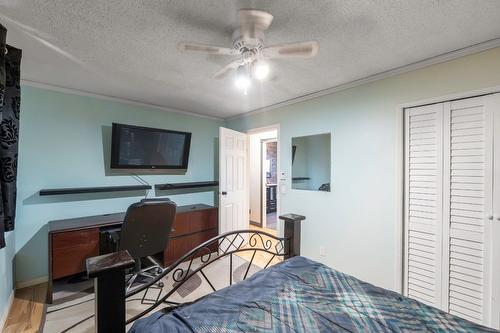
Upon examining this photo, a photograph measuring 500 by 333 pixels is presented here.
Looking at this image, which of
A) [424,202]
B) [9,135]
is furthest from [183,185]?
[424,202]

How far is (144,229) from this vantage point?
235cm

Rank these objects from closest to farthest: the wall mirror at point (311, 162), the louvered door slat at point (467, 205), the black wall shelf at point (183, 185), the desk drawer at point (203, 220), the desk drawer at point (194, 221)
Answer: the louvered door slat at point (467, 205), the wall mirror at point (311, 162), the desk drawer at point (194, 221), the desk drawer at point (203, 220), the black wall shelf at point (183, 185)

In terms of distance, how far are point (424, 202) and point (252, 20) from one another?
2103 mm

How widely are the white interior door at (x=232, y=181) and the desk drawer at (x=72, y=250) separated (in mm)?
1591

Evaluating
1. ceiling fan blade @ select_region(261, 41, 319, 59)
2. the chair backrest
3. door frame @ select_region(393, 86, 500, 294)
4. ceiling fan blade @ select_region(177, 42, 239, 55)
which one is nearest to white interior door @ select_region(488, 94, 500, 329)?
door frame @ select_region(393, 86, 500, 294)

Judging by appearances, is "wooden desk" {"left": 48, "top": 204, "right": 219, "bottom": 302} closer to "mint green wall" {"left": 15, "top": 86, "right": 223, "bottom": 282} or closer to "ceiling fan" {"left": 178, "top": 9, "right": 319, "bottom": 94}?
"mint green wall" {"left": 15, "top": 86, "right": 223, "bottom": 282}

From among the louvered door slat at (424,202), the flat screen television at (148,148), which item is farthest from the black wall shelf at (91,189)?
the louvered door slat at (424,202)

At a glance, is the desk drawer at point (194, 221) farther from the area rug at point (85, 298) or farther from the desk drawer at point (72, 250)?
the desk drawer at point (72, 250)

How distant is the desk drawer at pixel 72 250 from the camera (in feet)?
7.64

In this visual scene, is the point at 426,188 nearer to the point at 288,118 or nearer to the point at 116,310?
the point at 288,118

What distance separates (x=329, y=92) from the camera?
282cm

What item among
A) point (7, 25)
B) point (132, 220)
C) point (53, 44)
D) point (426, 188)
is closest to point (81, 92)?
point (53, 44)

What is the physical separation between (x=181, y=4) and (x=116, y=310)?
5.23ft

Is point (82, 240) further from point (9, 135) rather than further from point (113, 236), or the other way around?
point (9, 135)
